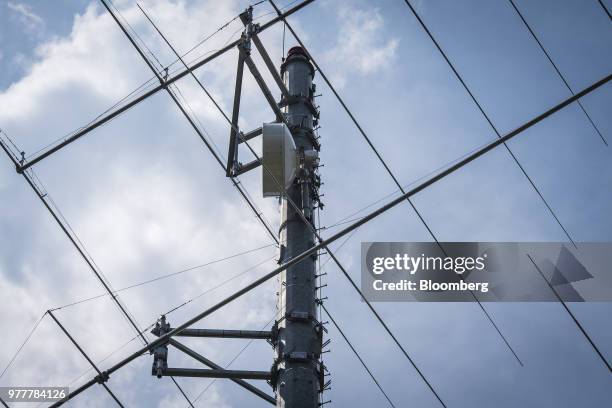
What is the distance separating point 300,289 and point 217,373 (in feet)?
9.16

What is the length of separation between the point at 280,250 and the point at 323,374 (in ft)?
8.95

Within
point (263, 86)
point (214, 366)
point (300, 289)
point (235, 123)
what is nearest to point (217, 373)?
point (214, 366)

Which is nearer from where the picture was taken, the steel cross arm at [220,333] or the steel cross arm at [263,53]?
the steel cross arm at [263,53]

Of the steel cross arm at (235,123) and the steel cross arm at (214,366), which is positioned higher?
the steel cross arm at (235,123)

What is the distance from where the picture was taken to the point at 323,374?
43.4ft

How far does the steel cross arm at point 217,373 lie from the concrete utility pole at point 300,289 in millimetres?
840

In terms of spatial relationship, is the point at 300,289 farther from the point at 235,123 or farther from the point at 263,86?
the point at 263,86

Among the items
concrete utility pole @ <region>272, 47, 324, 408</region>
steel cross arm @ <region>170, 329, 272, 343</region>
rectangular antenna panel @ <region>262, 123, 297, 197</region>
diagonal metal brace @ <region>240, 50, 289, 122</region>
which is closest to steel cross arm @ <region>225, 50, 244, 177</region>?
diagonal metal brace @ <region>240, 50, 289, 122</region>

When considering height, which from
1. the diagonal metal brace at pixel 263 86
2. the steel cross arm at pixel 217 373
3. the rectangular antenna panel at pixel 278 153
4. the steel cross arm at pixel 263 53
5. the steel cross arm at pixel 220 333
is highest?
the steel cross arm at pixel 263 53

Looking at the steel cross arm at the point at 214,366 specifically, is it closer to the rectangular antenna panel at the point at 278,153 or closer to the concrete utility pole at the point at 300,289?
the concrete utility pole at the point at 300,289

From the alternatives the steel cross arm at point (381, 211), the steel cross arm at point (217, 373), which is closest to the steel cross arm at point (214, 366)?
the steel cross arm at point (217, 373)

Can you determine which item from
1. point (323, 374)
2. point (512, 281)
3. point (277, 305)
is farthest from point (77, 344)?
point (512, 281)

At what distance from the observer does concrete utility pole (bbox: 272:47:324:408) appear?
12539 mm

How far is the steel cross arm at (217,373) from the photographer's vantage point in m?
14.1
